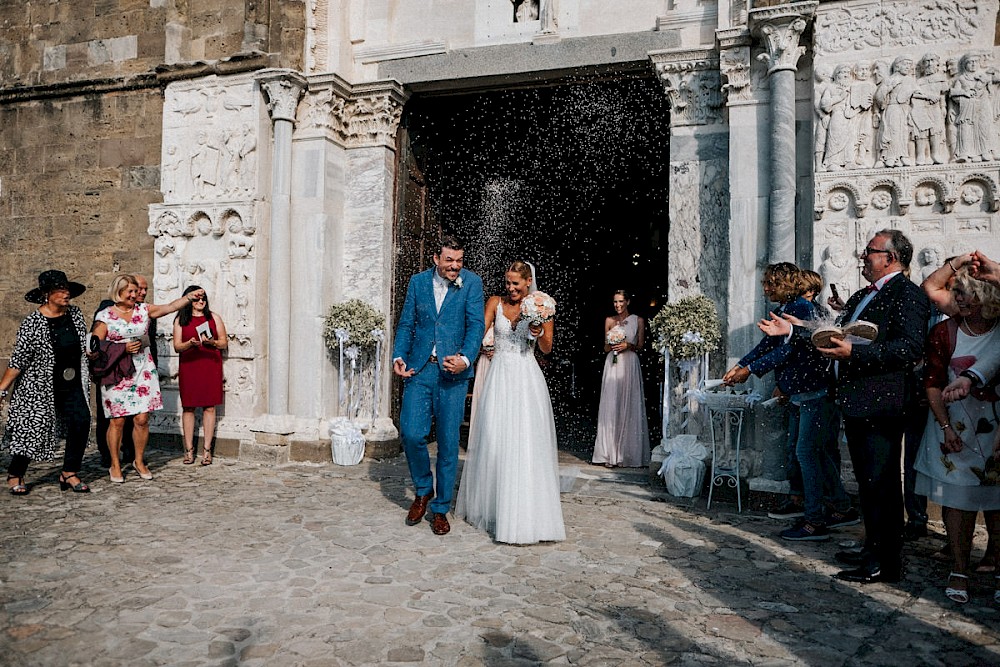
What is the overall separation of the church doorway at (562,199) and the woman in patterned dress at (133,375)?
9.13ft

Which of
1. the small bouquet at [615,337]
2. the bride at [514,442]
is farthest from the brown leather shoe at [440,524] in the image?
the small bouquet at [615,337]

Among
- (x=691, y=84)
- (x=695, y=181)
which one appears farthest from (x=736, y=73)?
(x=695, y=181)

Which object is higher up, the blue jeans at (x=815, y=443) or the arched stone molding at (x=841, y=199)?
the arched stone molding at (x=841, y=199)

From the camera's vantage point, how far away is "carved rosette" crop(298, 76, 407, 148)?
778 centimetres

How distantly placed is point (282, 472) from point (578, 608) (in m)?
4.25

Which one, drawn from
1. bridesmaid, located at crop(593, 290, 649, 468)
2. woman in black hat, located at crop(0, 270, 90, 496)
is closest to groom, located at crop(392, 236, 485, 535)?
woman in black hat, located at crop(0, 270, 90, 496)

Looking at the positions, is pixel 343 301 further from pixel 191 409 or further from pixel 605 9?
pixel 605 9

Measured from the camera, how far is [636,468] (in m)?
7.49

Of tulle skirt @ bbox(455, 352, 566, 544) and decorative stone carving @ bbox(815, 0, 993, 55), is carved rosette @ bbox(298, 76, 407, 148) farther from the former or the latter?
decorative stone carving @ bbox(815, 0, 993, 55)

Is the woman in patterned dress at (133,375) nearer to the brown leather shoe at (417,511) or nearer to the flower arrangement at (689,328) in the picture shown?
the brown leather shoe at (417,511)

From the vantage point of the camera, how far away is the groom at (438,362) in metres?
4.93

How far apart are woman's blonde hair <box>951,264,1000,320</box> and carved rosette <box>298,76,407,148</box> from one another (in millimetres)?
6039

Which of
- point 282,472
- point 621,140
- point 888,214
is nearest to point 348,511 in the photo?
point 282,472

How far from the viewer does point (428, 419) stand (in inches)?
193
